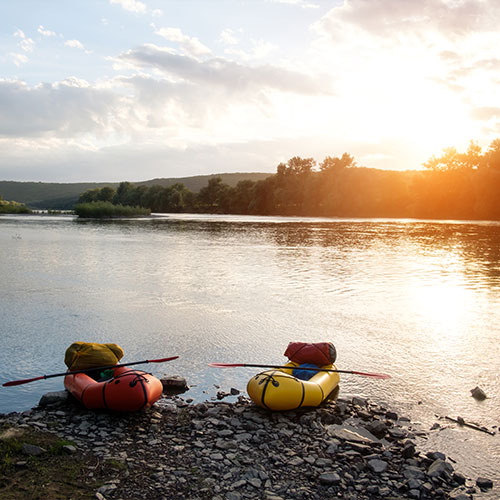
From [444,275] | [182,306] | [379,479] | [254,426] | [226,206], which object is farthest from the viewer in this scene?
[226,206]

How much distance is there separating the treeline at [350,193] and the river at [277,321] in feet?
197

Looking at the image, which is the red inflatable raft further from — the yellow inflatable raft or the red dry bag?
the red dry bag

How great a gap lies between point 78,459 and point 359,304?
9.44 m

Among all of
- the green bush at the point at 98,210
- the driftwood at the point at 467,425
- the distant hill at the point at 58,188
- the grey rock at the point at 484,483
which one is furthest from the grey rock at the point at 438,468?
the distant hill at the point at 58,188

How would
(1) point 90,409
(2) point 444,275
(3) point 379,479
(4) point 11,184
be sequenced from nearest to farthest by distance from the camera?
(3) point 379,479 → (1) point 90,409 → (2) point 444,275 → (4) point 11,184

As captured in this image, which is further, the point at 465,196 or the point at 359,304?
the point at 465,196

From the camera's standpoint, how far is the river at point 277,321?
693cm

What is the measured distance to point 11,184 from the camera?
18188 cm

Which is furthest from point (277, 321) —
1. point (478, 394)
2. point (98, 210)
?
point (98, 210)

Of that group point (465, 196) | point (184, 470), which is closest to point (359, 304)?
point (184, 470)

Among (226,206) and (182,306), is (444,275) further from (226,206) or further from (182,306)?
(226,206)

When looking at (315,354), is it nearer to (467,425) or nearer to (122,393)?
(467,425)

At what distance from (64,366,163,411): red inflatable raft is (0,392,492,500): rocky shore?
0.15m

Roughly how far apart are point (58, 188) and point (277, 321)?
185 meters
